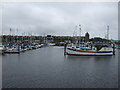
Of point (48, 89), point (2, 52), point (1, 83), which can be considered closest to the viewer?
point (48, 89)

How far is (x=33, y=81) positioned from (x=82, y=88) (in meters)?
3.93

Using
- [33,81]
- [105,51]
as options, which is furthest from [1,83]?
[105,51]

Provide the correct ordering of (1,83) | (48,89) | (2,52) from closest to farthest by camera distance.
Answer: (48,89)
(1,83)
(2,52)

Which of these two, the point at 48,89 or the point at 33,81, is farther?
the point at 33,81

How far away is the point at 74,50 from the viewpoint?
96.5ft

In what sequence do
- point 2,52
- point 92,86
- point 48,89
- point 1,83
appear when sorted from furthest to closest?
point 2,52
point 1,83
point 92,86
point 48,89

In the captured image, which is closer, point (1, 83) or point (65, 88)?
point (65, 88)

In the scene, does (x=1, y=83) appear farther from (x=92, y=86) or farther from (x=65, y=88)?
(x=92, y=86)

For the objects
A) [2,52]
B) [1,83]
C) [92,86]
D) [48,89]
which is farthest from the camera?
[2,52]

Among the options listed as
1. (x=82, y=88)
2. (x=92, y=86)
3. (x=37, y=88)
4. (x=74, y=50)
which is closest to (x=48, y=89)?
(x=37, y=88)

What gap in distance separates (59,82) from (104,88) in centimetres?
338

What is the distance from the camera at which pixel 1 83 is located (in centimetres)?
1004

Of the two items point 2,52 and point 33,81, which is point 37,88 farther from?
point 2,52

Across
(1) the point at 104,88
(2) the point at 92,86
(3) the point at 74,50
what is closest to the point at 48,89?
(2) the point at 92,86
